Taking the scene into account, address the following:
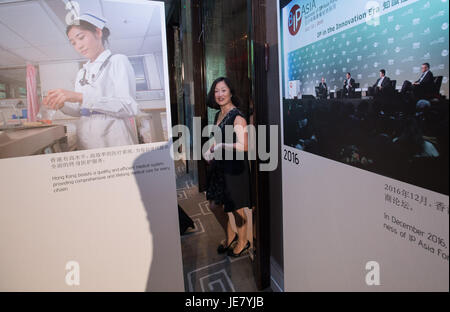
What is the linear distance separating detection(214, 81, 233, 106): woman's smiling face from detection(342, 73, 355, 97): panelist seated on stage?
119 cm

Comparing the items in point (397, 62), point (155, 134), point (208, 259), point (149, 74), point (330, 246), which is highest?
point (149, 74)

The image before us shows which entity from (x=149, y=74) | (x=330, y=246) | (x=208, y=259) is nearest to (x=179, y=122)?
(x=208, y=259)

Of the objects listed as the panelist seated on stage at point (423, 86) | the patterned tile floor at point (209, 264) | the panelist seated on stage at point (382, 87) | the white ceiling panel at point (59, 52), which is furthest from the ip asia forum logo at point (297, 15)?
the patterned tile floor at point (209, 264)

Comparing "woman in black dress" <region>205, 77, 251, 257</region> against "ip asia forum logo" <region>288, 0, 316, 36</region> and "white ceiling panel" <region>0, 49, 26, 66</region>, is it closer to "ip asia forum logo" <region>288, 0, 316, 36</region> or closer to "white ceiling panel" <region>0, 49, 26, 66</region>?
"ip asia forum logo" <region>288, 0, 316, 36</region>

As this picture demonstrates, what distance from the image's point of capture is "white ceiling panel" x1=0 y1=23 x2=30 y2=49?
1049 millimetres

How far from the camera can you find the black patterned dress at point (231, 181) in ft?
6.81

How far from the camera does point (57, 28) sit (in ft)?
3.65

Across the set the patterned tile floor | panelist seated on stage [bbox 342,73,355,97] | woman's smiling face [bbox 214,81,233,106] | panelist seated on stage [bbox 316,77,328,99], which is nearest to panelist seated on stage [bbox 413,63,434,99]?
panelist seated on stage [bbox 342,73,355,97]

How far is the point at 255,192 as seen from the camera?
1.78 m

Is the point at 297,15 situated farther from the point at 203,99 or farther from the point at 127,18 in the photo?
the point at 203,99

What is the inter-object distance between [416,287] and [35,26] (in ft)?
5.78

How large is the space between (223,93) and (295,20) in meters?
0.88

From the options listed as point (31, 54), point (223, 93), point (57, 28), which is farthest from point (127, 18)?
point (223, 93)

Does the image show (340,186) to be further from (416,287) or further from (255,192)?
(255,192)
